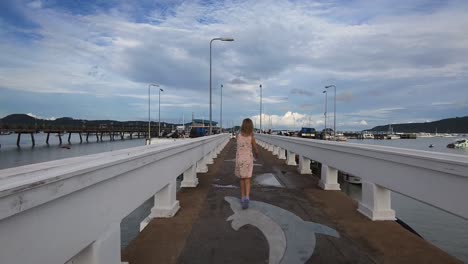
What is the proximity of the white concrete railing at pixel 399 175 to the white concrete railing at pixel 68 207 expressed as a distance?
3.41 m

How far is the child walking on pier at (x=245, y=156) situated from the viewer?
7.46m

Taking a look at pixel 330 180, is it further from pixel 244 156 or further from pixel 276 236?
pixel 276 236

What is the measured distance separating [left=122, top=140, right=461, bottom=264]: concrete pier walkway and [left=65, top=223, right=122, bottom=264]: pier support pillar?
1.05m

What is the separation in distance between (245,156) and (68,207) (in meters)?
5.21

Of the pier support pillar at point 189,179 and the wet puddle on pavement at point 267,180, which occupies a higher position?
the pier support pillar at point 189,179

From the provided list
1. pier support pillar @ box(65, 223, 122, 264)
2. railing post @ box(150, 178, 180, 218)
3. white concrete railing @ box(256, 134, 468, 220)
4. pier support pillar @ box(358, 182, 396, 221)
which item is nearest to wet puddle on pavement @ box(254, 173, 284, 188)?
white concrete railing @ box(256, 134, 468, 220)

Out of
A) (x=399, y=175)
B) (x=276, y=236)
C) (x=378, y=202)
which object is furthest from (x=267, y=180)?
(x=399, y=175)

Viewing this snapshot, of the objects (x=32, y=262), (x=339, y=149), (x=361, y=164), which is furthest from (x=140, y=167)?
(x=339, y=149)

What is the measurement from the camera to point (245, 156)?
302 inches

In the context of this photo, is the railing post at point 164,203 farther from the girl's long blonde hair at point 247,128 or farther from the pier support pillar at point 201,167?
the pier support pillar at point 201,167

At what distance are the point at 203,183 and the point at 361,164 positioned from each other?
511 centimetres

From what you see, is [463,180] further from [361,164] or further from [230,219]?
[230,219]

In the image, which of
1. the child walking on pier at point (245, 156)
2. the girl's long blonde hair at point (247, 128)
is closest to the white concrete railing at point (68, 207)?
the child walking on pier at point (245, 156)

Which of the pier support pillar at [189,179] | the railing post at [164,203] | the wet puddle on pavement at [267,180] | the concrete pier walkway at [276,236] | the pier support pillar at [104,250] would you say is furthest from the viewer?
the wet puddle on pavement at [267,180]
